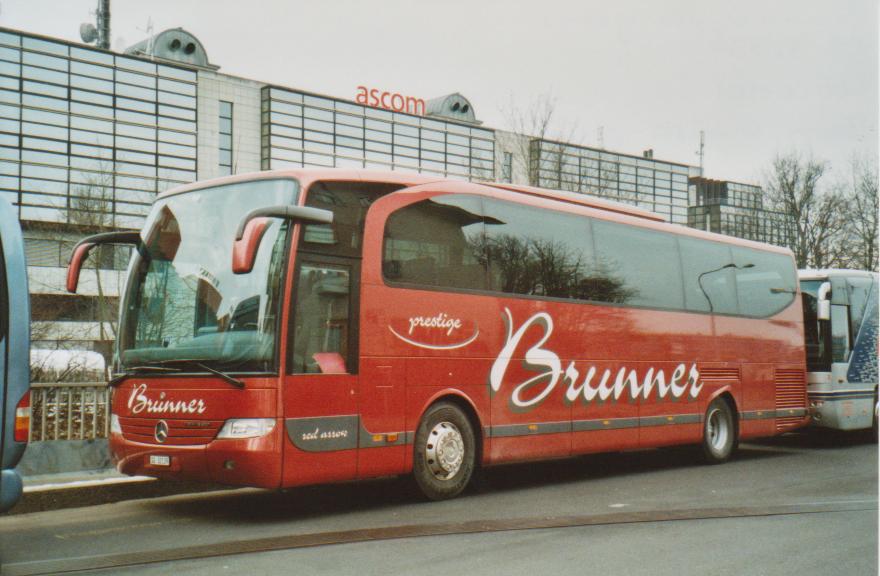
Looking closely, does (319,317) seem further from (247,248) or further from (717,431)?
(717,431)

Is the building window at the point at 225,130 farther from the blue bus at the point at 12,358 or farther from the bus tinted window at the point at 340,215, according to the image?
the blue bus at the point at 12,358

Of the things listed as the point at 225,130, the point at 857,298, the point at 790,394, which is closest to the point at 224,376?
the point at 790,394

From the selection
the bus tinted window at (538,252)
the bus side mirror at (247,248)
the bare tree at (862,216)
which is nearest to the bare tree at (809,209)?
the bare tree at (862,216)

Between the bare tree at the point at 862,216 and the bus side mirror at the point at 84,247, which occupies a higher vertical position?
the bare tree at the point at 862,216

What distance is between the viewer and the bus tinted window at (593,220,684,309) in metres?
12.9

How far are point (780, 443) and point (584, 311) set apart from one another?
8.19 m

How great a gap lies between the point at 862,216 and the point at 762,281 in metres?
18.7

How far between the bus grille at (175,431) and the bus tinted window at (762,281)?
9.68 m

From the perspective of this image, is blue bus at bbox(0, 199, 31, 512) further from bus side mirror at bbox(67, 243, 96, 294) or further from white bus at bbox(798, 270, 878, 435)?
white bus at bbox(798, 270, 878, 435)

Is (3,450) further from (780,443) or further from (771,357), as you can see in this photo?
(780,443)

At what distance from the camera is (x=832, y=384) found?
56.3ft

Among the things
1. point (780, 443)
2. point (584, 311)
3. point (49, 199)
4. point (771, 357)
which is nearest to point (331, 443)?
point (584, 311)

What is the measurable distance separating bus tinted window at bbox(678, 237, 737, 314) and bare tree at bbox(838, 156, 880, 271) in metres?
18.0

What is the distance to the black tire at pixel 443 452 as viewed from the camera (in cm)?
1011
